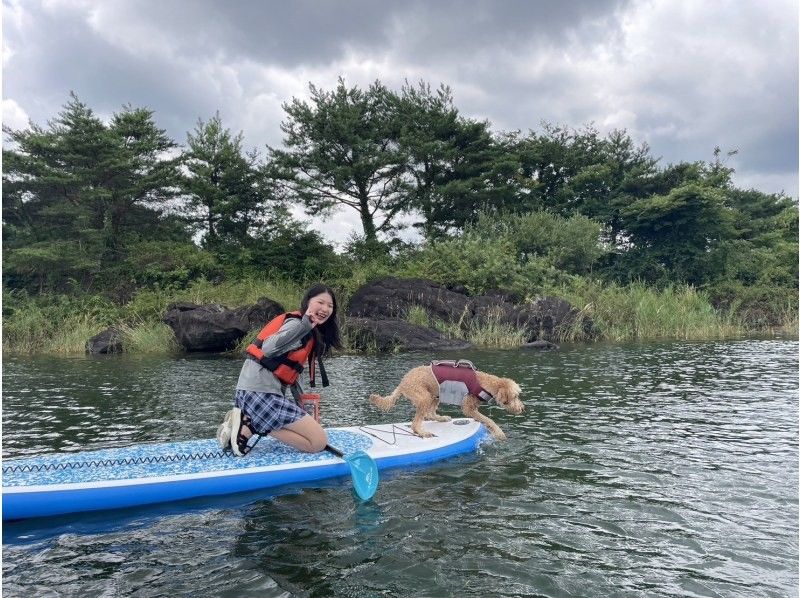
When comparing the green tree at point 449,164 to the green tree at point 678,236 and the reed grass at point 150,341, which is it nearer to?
the green tree at point 678,236

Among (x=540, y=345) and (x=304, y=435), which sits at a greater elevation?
(x=540, y=345)

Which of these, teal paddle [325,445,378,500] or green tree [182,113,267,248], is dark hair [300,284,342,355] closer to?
teal paddle [325,445,378,500]

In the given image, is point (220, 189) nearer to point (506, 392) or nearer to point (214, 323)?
point (214, 323)

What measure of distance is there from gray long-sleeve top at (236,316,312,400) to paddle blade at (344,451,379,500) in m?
1.03

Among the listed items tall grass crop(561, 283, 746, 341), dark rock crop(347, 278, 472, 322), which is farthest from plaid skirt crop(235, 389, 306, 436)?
tall grass crop(561, 283, 746, 341)

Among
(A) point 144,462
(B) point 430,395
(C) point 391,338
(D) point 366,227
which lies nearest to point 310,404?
(B) point 430,395

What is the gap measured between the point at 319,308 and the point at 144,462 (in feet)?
7.23

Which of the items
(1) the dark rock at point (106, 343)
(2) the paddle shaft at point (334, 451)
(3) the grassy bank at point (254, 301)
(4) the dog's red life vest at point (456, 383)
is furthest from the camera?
(3) the grassy bank at point (254, 301)

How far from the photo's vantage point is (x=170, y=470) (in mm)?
5375

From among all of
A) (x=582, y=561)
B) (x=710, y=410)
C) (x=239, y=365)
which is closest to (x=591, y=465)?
(x=582, y=561)

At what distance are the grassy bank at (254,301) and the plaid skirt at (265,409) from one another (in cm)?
1331

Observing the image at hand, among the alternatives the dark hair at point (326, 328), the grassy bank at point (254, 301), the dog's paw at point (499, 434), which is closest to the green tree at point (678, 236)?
the grassy bank at point (254, 301)

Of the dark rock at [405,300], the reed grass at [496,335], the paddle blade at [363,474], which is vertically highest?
the dark rock at [405,300]

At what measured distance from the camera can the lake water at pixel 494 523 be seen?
376cm
